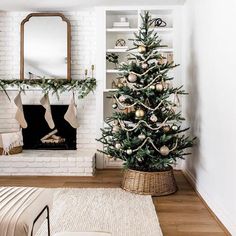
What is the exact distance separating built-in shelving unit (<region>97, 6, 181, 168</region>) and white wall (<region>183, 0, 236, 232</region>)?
1.53ft

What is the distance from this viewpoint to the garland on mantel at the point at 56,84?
15.1ft

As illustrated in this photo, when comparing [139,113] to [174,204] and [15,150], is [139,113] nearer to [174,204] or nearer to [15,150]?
[174,204]

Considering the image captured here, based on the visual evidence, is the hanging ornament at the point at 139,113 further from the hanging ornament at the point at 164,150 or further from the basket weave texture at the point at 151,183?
the basket weave texture at the point at 151,183

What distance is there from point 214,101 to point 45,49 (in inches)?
108

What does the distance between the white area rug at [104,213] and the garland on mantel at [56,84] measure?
1548 mm

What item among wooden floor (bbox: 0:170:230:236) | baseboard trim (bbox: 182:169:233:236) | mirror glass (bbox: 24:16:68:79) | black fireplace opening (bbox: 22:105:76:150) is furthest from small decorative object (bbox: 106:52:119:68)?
baseboard trim (bbox: 182:169:233:236)

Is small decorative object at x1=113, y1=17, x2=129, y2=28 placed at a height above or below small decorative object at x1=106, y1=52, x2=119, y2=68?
above

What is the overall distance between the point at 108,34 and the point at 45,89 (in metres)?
1.22

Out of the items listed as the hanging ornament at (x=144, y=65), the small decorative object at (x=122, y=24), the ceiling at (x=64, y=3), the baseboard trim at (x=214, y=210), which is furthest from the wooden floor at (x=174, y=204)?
the ceiling at (x=64, y=3)

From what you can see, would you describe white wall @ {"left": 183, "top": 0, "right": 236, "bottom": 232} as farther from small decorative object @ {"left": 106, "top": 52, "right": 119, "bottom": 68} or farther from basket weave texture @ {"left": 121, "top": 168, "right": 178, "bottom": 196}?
small decorative object @ {"left": 106, "top": 52, "right": 119, "bottom": 68}

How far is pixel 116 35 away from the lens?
4.91 metres

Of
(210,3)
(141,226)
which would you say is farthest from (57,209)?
(210,3)

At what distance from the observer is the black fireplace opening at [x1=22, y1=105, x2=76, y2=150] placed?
4941 mm

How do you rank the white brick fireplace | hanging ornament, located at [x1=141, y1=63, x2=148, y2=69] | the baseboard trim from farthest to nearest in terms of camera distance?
1. the white brick fireplace
2. hanging ornament, located at [x1=141, y1=63, x2=148, y2=69]
3. the baseboard trim
